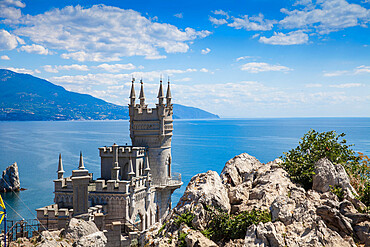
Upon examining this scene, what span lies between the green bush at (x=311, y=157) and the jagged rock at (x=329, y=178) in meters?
0.27

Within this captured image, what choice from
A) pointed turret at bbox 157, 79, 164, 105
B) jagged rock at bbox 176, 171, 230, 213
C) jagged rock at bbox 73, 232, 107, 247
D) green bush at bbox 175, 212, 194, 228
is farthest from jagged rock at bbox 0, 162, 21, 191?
green bush at bbox 175, 212, 194, 228

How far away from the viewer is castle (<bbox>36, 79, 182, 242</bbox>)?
89.1 feet

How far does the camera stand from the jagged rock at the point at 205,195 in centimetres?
985

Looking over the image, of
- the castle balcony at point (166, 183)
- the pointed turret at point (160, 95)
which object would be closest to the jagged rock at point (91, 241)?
the castle balcony at point (166, 183)

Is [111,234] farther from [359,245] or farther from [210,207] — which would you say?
[359,245]

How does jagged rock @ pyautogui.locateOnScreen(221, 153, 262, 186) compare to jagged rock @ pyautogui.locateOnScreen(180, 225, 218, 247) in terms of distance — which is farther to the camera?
jagged rock @ pyautogui.locateOnScreen(221, 153, 262, 186)

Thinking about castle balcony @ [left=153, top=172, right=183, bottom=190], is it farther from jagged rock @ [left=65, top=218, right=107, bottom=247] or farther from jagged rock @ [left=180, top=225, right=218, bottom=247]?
jagged rock @ [left=180, top=225, right=218, bottom=247]

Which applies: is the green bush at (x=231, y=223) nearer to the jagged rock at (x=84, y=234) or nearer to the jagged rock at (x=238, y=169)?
the jagged rock at (x=238, y=169)

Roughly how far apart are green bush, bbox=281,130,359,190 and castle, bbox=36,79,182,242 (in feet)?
52.2

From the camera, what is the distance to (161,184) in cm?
3494

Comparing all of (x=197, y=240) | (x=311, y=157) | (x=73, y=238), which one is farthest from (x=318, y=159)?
(x=73, y=238)

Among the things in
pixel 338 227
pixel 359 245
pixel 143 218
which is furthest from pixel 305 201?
pixel 143 218

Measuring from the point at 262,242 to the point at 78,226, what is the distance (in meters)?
7.15

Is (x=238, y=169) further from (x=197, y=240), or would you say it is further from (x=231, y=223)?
(x=197, y=240)
